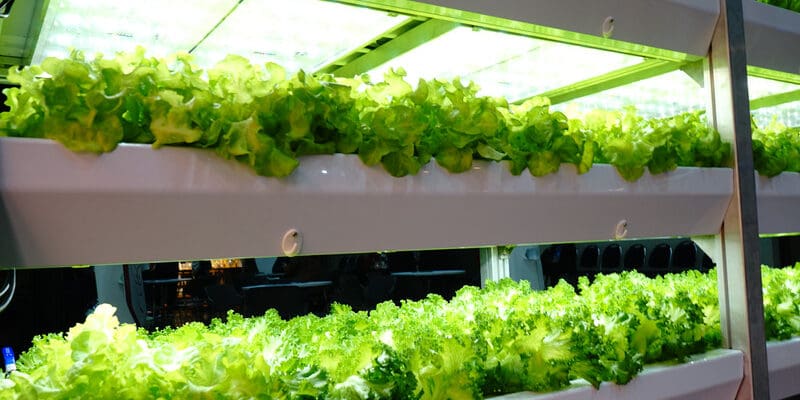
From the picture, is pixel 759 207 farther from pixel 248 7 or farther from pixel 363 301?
pixel 248 7

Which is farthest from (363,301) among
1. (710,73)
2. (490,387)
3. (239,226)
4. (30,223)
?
(710,73)

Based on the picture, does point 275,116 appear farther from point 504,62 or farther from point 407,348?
point 504,62

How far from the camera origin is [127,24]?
194 cm

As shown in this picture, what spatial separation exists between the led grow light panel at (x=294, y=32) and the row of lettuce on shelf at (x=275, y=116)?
0.26 metres

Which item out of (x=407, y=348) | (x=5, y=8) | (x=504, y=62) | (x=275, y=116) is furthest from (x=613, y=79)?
(x=5, y=8)

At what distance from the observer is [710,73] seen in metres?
2.84

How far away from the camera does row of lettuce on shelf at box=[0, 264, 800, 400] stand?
59.7 inches

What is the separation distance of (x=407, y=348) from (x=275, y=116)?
73 cm

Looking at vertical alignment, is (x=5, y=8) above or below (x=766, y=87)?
above

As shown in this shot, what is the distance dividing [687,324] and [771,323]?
26.2 inches

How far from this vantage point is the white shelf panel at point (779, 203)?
2988 millimetres

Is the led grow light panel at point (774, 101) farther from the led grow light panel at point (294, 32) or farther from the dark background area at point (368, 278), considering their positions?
the led grow light panel at point (294, 32)

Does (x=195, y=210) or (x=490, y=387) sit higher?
(x=195, y=210)

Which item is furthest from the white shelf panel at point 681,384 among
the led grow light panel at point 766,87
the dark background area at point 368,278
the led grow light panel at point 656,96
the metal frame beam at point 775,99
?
the metal frame beam at point 775,99
